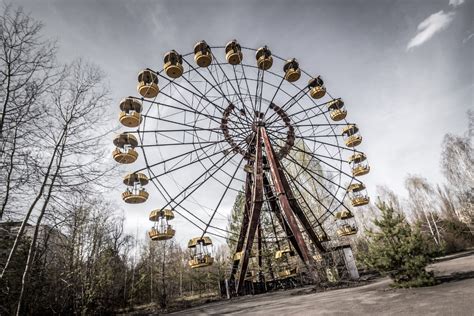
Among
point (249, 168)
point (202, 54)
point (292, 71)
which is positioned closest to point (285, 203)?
point (249, 168)

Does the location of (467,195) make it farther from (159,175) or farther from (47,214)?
(47,214)

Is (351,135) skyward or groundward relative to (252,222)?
skyward

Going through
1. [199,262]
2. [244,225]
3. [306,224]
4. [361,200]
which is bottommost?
[199,262]

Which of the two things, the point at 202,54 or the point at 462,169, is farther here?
the point at 462,169

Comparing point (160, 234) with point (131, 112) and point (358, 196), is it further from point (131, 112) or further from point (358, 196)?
point (358, 196)

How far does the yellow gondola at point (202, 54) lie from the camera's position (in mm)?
13070

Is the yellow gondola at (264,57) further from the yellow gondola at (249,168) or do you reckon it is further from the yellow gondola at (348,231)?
the yellow gondola at (348,231)

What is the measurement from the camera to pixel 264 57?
15102 mm

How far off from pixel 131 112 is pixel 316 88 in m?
10.3

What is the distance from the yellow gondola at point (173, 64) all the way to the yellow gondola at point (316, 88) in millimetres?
7696

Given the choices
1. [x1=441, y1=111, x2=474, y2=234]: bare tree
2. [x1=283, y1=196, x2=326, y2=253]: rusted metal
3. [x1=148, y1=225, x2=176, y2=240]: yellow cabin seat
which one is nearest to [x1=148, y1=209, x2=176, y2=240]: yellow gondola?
[x1=148, y1=225, x2=176, y2=240]: yellow cabin seat

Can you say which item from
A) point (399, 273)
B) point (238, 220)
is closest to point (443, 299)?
point (399, 273)

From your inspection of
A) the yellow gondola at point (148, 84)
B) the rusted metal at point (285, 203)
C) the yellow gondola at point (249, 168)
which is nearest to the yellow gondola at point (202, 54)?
the yellow gondola at point (148, 84)

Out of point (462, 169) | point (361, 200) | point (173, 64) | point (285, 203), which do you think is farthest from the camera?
point (462, 169)
